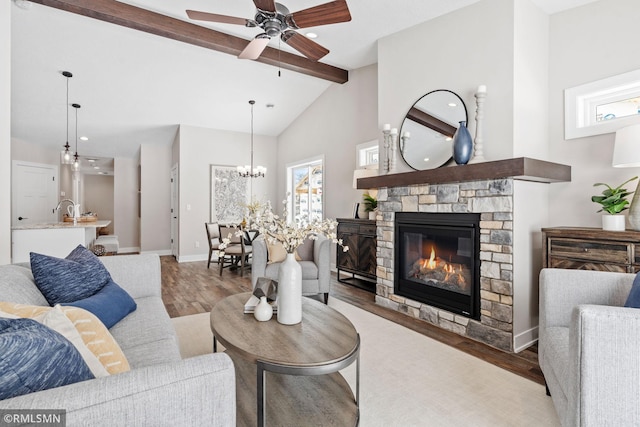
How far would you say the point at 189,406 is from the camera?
31.9 inches

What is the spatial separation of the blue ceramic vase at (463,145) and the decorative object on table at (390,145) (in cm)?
87

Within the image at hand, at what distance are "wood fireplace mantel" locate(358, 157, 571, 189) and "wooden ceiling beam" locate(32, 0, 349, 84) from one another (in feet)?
8.61

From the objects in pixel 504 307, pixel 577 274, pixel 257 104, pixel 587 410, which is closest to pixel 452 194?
pixel 504 307

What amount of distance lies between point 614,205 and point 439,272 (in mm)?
1475

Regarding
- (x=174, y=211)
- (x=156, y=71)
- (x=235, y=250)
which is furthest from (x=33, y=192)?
(x=235, y=250)

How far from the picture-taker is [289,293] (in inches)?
73.5

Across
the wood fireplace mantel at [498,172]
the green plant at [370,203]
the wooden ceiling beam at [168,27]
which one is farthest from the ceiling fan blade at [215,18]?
the green plant at [370,203]

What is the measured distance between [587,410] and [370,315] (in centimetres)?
229

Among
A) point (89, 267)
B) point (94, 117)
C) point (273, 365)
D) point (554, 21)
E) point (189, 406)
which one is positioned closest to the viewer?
point (189, 406)

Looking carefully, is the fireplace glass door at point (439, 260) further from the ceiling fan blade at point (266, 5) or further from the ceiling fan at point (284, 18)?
the ceiling fan blade at point (266, 5)

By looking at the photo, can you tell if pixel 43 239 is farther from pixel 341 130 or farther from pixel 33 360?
pixel 341 130

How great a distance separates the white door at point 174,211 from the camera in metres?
7.06

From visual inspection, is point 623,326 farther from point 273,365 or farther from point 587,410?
point 273,365

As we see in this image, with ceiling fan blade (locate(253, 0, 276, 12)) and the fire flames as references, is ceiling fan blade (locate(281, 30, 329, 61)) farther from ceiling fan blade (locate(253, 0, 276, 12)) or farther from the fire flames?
the fire flames
